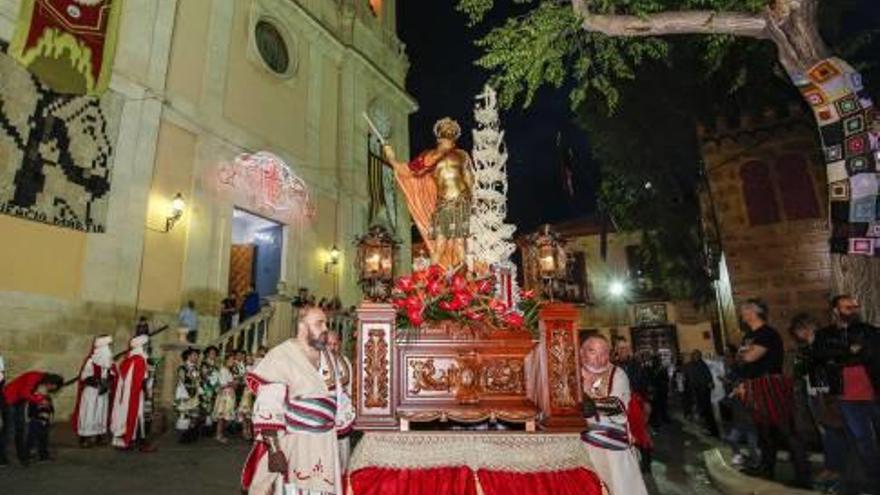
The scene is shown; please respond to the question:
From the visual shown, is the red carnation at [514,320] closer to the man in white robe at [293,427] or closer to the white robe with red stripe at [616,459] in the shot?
the white robe with red stripe at [616,459]

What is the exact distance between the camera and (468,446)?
176 inches

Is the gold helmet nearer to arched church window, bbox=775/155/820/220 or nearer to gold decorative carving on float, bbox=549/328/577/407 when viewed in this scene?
gold decorative carving on float, bbox=549/328/577/407

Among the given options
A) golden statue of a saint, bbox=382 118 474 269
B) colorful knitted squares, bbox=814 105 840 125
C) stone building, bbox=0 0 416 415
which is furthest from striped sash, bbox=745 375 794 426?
stone building, bbox=0 0 416 415

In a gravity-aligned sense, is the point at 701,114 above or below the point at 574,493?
above

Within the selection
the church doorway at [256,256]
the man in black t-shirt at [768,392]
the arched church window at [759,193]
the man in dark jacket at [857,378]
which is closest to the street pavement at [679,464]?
the man in black t-shirt at [768,392]

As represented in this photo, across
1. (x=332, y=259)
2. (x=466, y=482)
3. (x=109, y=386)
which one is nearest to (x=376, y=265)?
(x=466, y=482)

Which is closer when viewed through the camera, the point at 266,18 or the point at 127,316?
the point at 127,316

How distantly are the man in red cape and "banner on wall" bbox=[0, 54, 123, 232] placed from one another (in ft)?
11.5

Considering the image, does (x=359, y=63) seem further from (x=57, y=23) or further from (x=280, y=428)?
(x=280, y=428)

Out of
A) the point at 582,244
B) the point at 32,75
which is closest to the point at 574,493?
the point at 32,75

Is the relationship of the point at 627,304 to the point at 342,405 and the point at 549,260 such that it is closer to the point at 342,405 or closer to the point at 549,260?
the point at 549,260

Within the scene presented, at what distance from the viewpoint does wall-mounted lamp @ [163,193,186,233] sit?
1271cm

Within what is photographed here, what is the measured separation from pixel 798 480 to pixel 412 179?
5914 mm

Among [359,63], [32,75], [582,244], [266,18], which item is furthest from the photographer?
[582,244]
